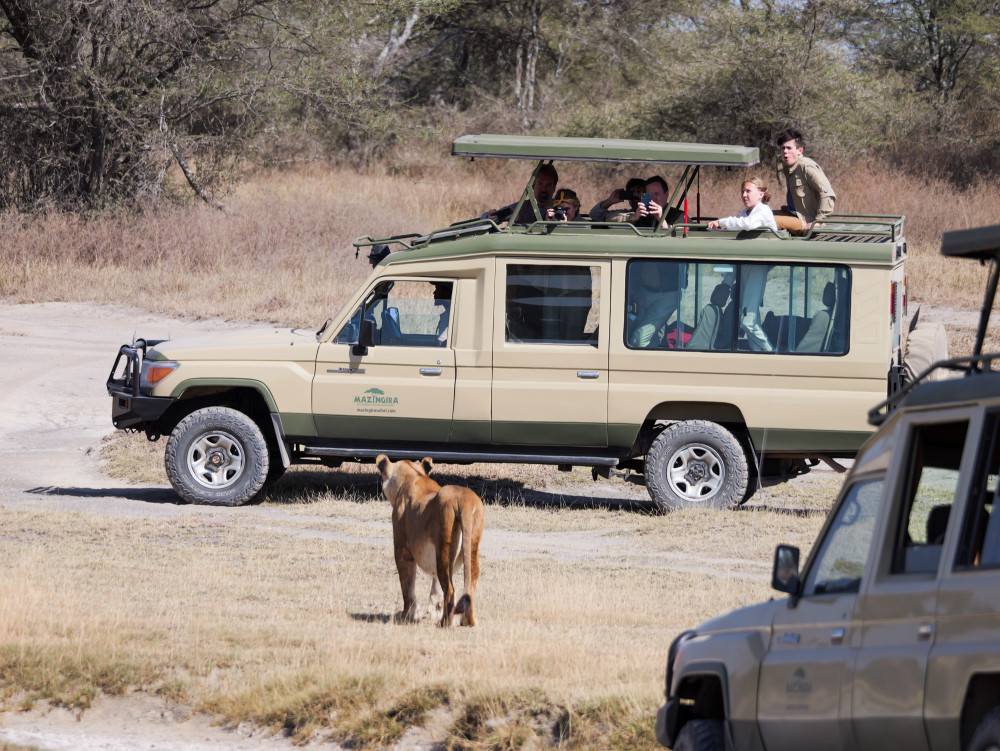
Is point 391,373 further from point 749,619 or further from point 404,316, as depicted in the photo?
point 749,619

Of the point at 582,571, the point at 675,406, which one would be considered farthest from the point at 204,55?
the point at 582,571

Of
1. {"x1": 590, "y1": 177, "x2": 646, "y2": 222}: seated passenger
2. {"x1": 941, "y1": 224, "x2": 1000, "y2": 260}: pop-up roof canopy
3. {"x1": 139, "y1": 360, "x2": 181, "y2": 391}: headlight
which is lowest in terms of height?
{"x1": 139, "y1": 360, "x2": 181, "y2": 391}: headlight

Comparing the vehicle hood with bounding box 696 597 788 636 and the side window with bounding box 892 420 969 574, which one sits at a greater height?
the side window with bounding box 892 420 969 574

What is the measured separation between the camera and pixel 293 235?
26422 millimetres

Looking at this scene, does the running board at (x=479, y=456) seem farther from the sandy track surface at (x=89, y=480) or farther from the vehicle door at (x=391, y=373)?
the sandy track surface at (x=89, y=480)

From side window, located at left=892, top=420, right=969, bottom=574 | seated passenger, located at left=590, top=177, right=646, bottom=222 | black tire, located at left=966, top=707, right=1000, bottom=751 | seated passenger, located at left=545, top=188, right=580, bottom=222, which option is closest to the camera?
black tire, located at left=966, top=707, right=1000, bottom=751

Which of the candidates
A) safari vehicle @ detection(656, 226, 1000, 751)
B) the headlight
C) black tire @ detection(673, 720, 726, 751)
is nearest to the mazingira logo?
the headlight

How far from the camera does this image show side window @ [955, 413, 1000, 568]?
3.83m

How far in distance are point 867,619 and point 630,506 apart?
9520mm

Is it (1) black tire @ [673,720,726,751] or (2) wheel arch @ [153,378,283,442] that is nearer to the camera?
(1) black tire @ [673,720,726,751]

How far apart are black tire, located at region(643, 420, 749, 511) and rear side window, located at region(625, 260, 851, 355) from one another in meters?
0.76

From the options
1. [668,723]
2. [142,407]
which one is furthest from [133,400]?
[668,723]

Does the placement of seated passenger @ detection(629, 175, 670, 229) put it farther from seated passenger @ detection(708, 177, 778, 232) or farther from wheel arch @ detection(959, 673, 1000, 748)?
wheel arch @ detection(959, 673, 1000, 748)

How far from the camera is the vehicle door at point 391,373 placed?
12672 mm
